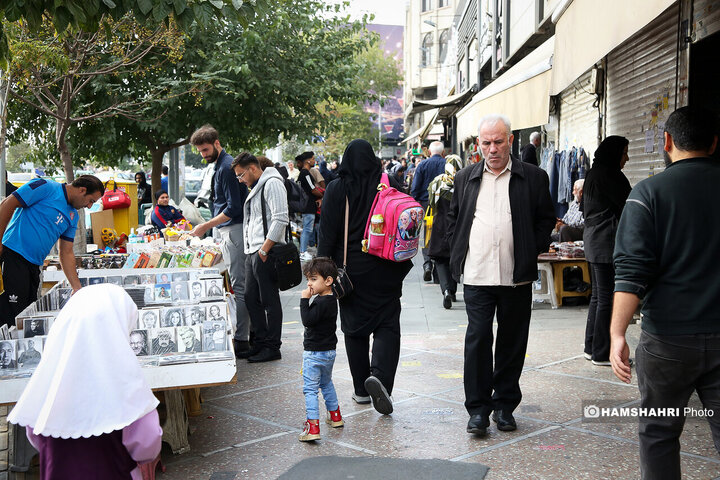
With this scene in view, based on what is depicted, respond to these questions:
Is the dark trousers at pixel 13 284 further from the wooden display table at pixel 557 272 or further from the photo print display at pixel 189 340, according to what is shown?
the wooden display table at pixel 557 272

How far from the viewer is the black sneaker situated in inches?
214

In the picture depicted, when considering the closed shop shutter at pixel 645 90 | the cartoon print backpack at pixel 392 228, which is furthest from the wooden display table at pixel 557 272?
the cartoon print backpack at pixel 392 228

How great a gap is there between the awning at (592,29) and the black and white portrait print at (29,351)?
3.95m

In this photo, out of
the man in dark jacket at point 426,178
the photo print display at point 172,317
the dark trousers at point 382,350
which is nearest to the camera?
the photo print display at point 172,317

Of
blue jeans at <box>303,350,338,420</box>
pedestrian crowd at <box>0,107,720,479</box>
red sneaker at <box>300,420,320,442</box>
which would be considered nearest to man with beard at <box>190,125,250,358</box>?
pedestrian crowd at <box>0,107,720,479</box>

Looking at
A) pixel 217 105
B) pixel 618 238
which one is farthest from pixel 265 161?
pixel 217 105

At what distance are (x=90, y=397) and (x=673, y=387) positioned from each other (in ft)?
7.65

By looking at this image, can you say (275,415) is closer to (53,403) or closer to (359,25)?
(53,403)

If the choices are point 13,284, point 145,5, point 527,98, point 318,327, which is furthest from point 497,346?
point 527,98

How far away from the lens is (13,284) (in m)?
6.40

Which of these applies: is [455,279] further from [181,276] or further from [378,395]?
[181,276]

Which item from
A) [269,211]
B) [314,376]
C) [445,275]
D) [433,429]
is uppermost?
Answer: [269,211]

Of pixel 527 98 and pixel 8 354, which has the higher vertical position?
pixel 527 98

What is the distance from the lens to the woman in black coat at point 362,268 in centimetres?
567
